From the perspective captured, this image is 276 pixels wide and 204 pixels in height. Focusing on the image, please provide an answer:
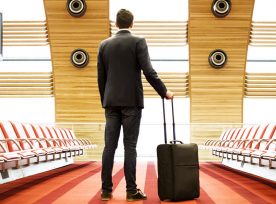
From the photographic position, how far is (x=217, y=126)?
42.9 feet

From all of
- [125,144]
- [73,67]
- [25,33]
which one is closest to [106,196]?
[125,144]

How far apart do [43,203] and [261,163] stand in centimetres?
251

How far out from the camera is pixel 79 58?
13.2 metres

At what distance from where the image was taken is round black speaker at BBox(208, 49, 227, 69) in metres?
13.1

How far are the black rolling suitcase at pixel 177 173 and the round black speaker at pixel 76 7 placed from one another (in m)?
9.46

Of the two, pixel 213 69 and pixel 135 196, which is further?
pixel 213 69

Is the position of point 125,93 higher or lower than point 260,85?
lower

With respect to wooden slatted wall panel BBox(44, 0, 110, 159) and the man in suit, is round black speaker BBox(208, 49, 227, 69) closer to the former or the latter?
wooden slatted wall panel BBox(44, 0, 110, 159)

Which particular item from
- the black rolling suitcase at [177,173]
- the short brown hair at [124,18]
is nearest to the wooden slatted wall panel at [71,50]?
the short brown hair at [124,18]

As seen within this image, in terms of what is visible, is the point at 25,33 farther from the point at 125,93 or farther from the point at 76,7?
the point at 125,93

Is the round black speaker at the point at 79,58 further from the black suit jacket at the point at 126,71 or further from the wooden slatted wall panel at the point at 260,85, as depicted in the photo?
the black suit jacket at the point at 126,71

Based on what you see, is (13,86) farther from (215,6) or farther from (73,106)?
(215,6)

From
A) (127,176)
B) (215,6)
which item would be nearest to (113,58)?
(127,176)

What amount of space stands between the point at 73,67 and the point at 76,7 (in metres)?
1.60
